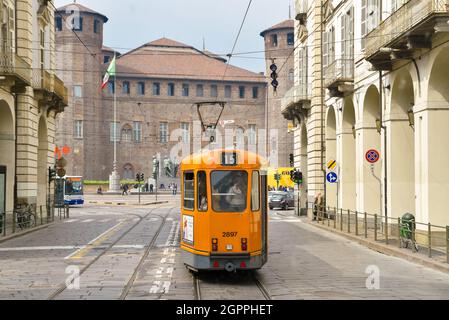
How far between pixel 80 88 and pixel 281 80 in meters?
26.0

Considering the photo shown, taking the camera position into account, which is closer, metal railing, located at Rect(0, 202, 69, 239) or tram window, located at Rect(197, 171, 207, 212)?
tram window, located at Rect(197, 171, 207, 212)

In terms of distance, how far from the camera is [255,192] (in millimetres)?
12977

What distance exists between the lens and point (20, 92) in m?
27.1

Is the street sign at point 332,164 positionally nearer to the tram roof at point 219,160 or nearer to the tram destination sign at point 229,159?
the tram roof at point 219,160

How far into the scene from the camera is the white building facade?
19.2 metres

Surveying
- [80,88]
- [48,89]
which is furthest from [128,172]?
[48,89]

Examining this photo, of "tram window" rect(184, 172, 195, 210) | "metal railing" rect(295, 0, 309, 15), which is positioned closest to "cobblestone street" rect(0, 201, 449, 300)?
"tram window" rect(184, 172, 195, 210)

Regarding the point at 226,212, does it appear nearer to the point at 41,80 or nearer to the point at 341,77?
the point at 341,77

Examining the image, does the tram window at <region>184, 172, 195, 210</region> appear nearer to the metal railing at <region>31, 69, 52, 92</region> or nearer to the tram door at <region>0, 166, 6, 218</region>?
the tram door at <region>0, 166, 6, 218</region>

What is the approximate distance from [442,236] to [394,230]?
4.39 metres

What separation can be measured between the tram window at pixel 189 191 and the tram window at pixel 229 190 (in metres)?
0.55

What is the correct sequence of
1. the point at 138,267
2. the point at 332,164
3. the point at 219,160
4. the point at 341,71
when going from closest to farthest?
the point at 219,160
the point at 138,267
the point at 341,71
the point at 332,164

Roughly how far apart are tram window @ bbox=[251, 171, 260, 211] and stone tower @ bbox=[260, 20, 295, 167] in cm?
7503
